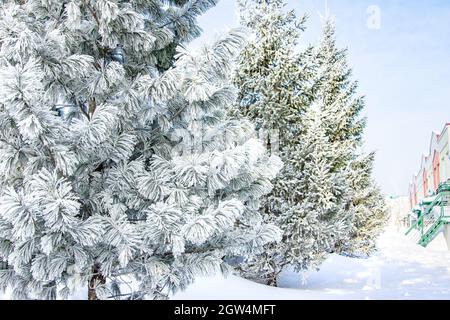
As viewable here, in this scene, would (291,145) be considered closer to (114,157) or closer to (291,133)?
(291,133)

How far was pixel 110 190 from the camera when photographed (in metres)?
1.78

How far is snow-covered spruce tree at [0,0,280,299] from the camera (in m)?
1.49

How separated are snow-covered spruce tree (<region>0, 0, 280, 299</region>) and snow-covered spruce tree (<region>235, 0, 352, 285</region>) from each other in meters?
1.85

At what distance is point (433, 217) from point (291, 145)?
3522 mm

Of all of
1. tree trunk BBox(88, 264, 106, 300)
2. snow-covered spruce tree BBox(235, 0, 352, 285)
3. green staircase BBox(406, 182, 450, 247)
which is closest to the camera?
tree trunk BBox(88, 264, 106, 300)

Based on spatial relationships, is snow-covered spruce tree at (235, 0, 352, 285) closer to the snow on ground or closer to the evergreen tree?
the evergreen tree

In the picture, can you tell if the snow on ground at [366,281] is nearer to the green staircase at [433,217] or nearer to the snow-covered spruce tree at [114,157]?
the green staircase at [433,217]

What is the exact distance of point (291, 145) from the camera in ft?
13.4

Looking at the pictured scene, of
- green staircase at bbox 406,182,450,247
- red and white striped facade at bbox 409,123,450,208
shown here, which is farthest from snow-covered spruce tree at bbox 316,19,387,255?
red and white striped facade at bbox 409,123,450,208

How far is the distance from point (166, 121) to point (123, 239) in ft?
1.78

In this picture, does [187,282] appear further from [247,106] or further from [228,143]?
[247,106]


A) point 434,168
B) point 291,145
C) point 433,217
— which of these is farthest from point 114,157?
point 433,217

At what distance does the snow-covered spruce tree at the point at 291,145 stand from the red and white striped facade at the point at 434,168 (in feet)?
4.44

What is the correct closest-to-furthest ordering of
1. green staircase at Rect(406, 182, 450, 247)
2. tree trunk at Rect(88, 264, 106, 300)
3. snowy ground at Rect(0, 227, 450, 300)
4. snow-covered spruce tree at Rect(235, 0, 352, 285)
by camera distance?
tree trunk at Rect(88, 264, 106, 300) < snowy ground at Rect(0, 227, 450, 300) < snow-covered spruce tree at Rect(235, 0, 352, 285) < green staircase at Rect(406, 182, 450, 247)
